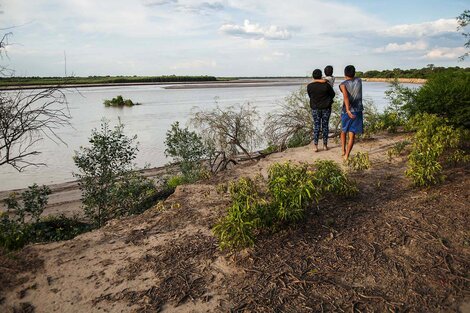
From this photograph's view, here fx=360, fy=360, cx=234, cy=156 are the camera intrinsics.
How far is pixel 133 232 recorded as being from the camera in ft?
16.8

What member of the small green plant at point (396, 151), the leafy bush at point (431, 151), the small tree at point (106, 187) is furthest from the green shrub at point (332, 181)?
the small tree at point (106, 187)

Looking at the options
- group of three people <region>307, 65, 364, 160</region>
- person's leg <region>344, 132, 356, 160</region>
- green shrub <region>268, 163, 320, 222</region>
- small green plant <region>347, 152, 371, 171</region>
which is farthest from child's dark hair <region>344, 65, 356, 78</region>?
green shrub <region>268, 163, 320, 222</region>

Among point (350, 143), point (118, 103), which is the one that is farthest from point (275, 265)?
point (118, 103)

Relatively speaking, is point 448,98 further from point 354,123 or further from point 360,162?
point 360,162

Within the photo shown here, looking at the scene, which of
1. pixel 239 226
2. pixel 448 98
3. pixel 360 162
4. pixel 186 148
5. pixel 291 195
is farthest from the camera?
pixel 186 148

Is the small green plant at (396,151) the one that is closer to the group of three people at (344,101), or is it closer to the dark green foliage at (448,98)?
the group of three people at (344,101)

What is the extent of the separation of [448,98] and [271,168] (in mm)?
6490

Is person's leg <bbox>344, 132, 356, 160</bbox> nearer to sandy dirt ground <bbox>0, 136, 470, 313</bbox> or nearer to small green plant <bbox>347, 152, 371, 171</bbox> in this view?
small green plant <bbox>347, 152, 371, 171</bbox>

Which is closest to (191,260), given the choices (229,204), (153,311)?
(153,311)

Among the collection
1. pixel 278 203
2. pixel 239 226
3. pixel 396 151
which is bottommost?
pixel 239 226

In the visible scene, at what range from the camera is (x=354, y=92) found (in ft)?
22.9

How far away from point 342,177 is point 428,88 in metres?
6.24

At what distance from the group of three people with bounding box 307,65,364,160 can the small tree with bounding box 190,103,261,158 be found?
3.21 meters

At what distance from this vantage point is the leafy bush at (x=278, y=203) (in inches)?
164
